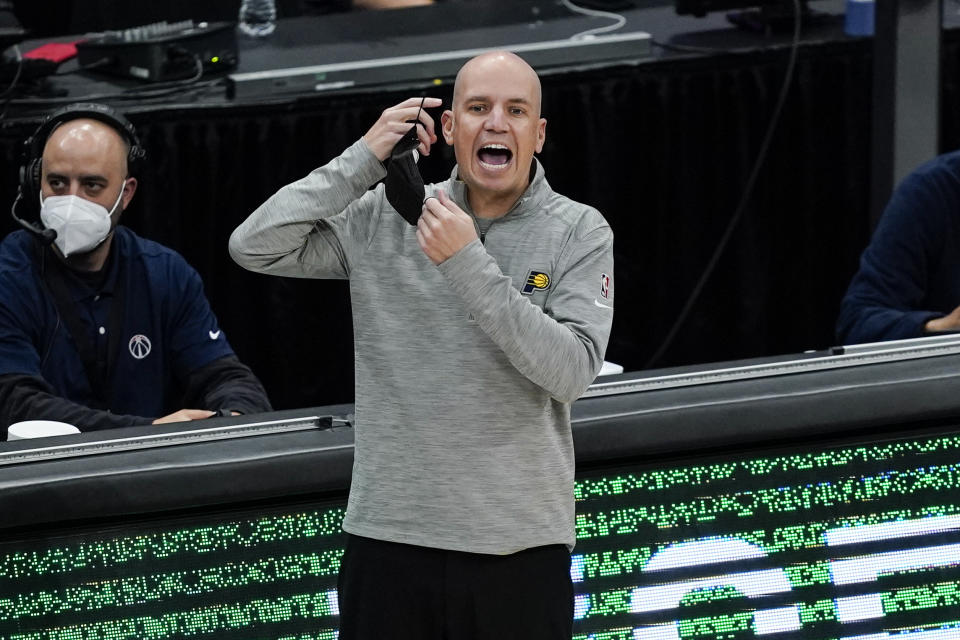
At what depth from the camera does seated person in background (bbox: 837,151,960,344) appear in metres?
3.10

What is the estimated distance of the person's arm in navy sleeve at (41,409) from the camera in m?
2.53

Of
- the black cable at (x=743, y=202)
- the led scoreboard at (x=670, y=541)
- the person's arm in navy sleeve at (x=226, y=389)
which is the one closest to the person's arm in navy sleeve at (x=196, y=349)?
the person's arm in navy sleeve at (x=226, y=389)

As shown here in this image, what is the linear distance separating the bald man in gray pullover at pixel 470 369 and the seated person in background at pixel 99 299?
976 millimetres

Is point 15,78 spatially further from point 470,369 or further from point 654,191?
point 470,369

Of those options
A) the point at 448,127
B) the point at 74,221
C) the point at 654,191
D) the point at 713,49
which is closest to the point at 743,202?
the point at 654,191

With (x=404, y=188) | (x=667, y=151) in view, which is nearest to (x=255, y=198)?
(x=667, y=151)

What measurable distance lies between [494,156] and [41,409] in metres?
1.20

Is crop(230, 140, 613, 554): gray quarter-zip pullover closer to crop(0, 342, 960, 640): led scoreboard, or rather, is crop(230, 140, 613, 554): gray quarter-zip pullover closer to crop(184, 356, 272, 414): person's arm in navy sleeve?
crop(0, 342, 960, 640): led scoreboard

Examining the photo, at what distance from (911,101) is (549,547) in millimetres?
2290

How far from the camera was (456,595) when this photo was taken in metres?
1.72

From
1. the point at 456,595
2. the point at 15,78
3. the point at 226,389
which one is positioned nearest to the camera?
the point at 456,595

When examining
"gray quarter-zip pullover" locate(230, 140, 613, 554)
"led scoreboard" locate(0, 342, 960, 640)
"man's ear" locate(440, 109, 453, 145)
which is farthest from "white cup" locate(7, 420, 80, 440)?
"man's ear" locate(440, 109, 453, 145)

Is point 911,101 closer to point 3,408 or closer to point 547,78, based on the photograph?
point 547,78

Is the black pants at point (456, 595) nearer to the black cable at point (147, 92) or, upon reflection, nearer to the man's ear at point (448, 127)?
the man's ear at point (448, 127)
